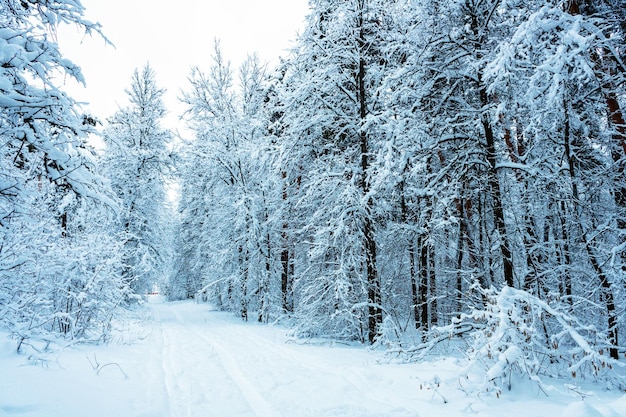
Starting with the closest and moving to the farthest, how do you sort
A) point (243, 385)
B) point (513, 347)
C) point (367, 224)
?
point (513, 347), point (243, 385), point (367, 224)

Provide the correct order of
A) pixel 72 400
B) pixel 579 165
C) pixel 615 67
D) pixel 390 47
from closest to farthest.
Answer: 1. pixel 72 400
2. pixel 615 67
3. pixel 579 165
4. pixel 390 47

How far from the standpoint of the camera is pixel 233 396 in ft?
16.4

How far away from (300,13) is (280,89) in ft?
8.10

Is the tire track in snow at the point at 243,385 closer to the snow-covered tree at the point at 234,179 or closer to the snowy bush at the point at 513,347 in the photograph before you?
the snowy bush at the point at 513,347

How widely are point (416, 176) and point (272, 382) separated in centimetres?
584

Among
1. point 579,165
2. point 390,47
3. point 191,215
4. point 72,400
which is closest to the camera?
point 72,400

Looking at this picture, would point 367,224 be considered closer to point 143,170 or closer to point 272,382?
point 272,382

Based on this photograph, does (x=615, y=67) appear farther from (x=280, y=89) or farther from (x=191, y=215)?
(x=191, y=215)

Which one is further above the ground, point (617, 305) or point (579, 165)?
point (579, 165)

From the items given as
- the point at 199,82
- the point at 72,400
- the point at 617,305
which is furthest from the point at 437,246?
the point at 199,82

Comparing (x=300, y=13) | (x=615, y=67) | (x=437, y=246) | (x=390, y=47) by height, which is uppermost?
(x=300, y=13)

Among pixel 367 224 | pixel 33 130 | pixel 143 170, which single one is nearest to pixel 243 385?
pixel 33 130

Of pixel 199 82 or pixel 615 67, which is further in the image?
pixel 199 82

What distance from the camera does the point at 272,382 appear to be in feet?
18.6
